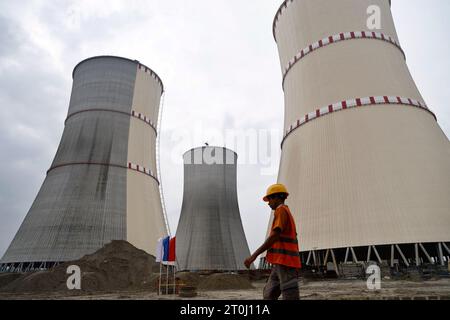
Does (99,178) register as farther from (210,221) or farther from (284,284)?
(284,284)

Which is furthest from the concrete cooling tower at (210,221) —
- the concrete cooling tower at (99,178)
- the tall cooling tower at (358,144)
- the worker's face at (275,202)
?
the worker's face at (275,202)

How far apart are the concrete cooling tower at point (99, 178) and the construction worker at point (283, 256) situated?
39.6ft

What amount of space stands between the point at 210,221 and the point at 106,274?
1113cm

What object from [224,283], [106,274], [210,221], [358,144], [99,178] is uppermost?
[358,144]

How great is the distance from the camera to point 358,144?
425 inches

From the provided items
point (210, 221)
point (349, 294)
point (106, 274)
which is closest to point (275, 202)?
point (349, 294)

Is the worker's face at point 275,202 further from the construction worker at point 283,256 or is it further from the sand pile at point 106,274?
the sand pile at point 106,274

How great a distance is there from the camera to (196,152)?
24781mm

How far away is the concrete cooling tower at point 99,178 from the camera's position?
496 inches

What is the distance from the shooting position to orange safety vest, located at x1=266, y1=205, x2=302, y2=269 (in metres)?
2.34

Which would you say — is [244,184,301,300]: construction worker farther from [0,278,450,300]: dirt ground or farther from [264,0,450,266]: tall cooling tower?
[264,0,450,266]: tall cooling tower

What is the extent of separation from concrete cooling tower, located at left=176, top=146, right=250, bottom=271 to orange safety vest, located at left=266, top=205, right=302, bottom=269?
19172 millimetres

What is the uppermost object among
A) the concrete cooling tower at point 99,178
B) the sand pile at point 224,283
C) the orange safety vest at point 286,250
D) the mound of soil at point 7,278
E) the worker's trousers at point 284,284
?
the concrete cooling tower at point 99,178
